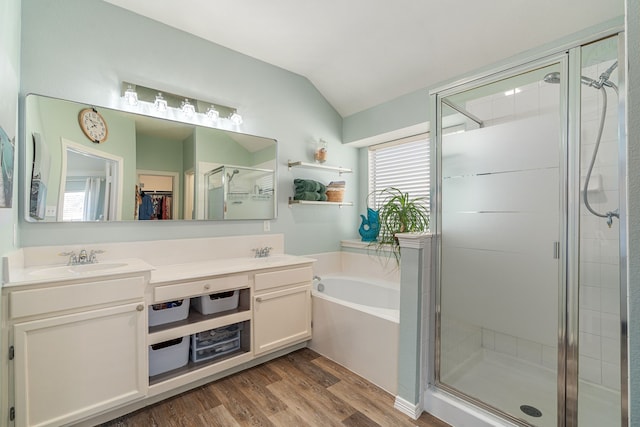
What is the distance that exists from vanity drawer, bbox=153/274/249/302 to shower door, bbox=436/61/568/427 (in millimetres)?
1397

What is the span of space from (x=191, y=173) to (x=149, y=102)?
61 cm

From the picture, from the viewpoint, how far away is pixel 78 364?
1.55 metres

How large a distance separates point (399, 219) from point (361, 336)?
120 cm

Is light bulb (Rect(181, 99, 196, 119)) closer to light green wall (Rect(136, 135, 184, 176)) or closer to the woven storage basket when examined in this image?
light green wall (Rect(136, 135, 184, 176))

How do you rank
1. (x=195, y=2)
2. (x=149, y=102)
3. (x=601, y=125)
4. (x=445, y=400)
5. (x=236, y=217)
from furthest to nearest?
1. (x=236, y=217)
2. (x=149, y=102)
3. (x=195, y=2)
4. (x=445, y=400)
5. (x=601, y=125)

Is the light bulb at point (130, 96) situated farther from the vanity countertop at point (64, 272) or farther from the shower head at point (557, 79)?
the shower head at point (557, 79)

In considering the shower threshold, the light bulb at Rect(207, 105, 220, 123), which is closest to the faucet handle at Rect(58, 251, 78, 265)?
the light bulb at Rect(207, 105, 220, 123)

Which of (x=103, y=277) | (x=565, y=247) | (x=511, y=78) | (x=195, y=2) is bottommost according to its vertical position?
(x=103, y=277)

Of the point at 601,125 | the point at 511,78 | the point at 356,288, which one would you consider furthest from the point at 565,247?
the point at 356,288

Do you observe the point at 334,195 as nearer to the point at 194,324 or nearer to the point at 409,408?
the point at 194,324

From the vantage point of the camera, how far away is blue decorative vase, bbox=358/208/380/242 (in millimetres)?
3350

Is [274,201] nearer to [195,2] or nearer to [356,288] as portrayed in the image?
[356,288]

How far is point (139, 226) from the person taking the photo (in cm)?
225

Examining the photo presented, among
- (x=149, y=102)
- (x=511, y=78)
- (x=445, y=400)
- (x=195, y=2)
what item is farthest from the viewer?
(x=149, y=102)
